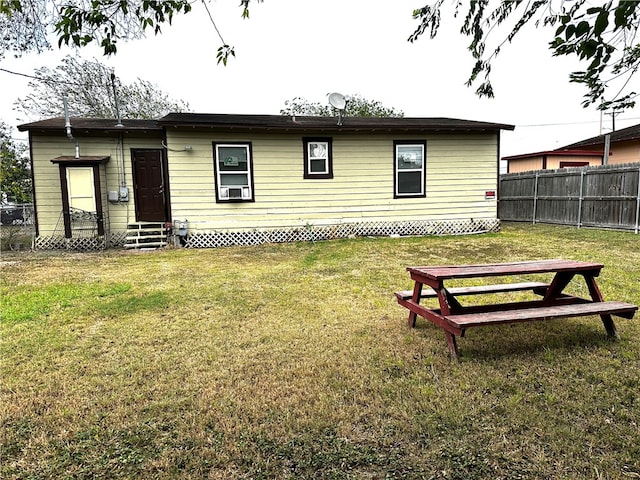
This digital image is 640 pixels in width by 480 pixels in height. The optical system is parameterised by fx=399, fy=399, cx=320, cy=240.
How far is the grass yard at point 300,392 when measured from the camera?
1967 millimetres

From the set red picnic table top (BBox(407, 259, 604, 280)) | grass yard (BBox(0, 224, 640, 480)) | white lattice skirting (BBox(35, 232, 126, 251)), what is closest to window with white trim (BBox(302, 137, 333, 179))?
white lattice skirting (BBox(35, 232, 126, 251))

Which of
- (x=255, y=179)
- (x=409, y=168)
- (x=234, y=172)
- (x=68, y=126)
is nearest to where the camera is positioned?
(x=68, y=126)

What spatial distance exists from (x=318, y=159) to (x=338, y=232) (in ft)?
6.79

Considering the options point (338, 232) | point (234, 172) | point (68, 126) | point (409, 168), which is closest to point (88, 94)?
point (68, 126)

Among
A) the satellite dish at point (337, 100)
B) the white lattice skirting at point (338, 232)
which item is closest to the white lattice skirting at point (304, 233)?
the white lattice skirting at point (338, 232)

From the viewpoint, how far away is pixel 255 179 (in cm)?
1048

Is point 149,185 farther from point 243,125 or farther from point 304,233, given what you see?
point 304,233

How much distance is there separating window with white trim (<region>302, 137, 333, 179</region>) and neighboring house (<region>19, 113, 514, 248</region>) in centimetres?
3

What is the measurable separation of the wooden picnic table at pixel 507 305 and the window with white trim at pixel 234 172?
726cm

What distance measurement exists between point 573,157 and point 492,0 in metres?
19.9

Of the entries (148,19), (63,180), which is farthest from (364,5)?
(63,180)

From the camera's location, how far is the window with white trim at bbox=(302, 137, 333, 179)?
10.8m

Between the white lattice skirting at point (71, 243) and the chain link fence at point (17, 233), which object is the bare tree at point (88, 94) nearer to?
the chain link fence at point (17, 233)

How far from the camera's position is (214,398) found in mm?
2572
